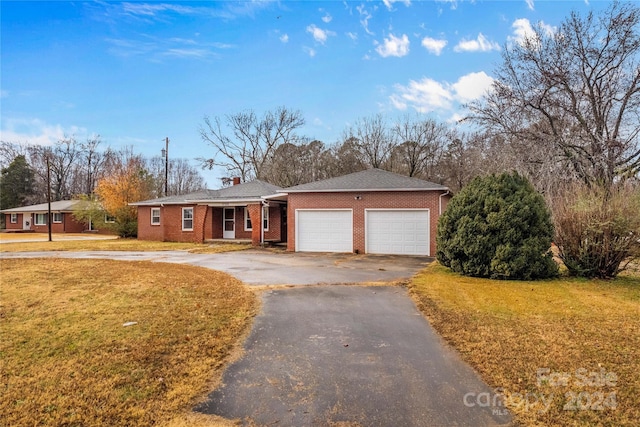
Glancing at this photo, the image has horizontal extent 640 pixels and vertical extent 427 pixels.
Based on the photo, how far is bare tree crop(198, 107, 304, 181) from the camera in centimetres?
3719

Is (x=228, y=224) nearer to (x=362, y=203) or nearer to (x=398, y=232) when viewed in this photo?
(x=362, y=203)

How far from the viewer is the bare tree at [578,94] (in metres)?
14.2

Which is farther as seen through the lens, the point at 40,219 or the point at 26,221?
the point at 26,221

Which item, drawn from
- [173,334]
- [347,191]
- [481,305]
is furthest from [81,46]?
[481,305]

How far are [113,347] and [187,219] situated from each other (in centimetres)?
1861

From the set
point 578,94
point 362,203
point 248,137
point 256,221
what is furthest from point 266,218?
point 248,137

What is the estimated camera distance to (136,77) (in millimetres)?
18109

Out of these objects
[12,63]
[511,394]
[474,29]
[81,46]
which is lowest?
[511,394]

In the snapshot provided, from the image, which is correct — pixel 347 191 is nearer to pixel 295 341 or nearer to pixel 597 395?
pixel 295 341

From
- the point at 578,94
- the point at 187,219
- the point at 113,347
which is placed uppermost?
the point at 578,94

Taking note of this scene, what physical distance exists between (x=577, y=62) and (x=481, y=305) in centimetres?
1433

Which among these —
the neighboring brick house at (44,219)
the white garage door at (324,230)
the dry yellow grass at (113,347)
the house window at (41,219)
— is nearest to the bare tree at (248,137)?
the neighboring brick house at (44,219)

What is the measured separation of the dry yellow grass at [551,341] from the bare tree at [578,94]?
8402 millimetres

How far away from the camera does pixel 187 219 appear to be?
2200 cm
